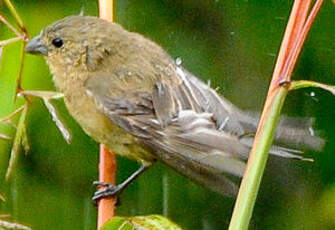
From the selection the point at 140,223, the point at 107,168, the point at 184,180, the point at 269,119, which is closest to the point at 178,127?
the point at 107,168

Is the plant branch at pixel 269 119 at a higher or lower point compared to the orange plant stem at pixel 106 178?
higher

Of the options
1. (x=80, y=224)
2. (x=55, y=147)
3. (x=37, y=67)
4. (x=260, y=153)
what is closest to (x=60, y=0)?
(x=37, y=67)

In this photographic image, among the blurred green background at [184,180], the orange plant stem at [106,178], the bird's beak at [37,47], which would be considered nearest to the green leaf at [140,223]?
the orange plant stem at [106,178]

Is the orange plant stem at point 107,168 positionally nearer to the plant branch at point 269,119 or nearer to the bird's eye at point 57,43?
the bird's eye at point 57,43

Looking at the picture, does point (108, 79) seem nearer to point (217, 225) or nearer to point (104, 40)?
point (104, 40)

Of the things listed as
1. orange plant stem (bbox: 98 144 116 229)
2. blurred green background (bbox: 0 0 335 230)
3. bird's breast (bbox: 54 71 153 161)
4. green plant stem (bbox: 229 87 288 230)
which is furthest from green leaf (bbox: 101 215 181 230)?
blurred green background (bbox: 0 0 335 230)

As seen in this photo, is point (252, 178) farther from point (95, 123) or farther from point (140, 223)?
point (95, 123)
